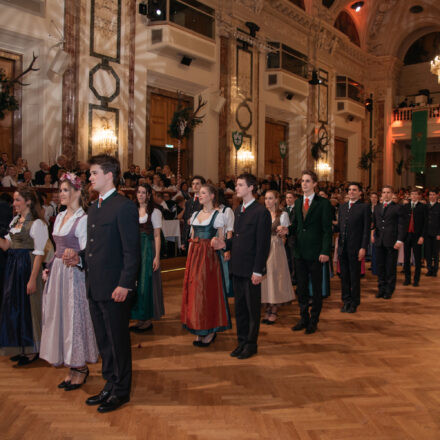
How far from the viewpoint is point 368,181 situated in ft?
74.3

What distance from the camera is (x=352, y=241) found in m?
5.54

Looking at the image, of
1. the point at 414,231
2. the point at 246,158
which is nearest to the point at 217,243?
the point at 414,231

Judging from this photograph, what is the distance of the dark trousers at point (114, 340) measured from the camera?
9.69 ft

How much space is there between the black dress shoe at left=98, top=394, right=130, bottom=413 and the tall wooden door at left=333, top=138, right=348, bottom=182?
62.6 feet

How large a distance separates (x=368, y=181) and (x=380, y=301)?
17.3 metres

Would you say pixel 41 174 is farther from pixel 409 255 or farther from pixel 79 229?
pixel 409 255

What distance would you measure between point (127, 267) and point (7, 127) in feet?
26.0

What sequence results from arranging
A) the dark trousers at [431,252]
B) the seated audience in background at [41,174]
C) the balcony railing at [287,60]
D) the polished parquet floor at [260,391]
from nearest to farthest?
the polished parquet floor at [260,391]
the dark trousers at [431,252]
the seated audience in background at [41,174]
the balcony railing at [287,60]

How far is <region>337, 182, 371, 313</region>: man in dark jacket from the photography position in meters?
5.53

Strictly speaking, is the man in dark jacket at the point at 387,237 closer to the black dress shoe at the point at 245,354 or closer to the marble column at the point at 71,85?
the black dress shoe at the point at 245,354

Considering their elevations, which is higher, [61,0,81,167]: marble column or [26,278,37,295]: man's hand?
[61,0,81,167]: marble column

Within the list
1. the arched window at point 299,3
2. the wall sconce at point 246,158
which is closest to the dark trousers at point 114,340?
the wall sconce at point 246,158

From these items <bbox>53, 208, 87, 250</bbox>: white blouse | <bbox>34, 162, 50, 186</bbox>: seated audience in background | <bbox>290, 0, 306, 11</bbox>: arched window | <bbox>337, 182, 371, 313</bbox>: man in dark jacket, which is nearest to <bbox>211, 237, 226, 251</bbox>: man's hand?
<bbox>53, 208, 87, 250</bbox>: white blouse

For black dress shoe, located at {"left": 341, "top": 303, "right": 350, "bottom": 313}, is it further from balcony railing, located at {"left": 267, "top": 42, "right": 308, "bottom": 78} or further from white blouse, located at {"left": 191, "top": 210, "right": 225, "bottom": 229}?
balcony railing, located at {"left": 267, "top": 42, "right": 308, "bottom": 78}
